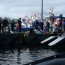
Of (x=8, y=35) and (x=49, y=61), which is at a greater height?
(x=49, y=61)

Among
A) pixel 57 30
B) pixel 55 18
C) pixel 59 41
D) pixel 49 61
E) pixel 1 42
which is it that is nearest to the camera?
pixel 49 61

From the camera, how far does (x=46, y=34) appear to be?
3775 cm

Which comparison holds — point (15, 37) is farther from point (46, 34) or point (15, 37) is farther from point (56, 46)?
point (56, 46)

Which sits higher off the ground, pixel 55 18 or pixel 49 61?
pixel 49 61

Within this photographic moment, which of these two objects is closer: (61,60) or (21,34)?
(61,60)

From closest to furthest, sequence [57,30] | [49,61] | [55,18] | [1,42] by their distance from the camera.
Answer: [49,61] < [1,42] < [57,30] < [55,18]

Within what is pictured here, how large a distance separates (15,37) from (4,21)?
2.22 meters

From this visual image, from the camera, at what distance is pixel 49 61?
279 inches

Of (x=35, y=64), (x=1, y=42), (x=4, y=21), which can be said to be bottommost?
(x=1, y=42)

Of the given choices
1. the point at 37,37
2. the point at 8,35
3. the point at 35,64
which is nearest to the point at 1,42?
the point at 8,35

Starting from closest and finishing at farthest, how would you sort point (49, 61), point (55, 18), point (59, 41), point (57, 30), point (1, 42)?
point (49, 61) → point (59, 41) → point (1, 42) → point (57, 30) → point (55, 18)

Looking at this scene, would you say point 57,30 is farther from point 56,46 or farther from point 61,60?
point 61,60

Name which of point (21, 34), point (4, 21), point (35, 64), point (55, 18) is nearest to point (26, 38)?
point (21, 34)

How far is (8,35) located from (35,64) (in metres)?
30.1
